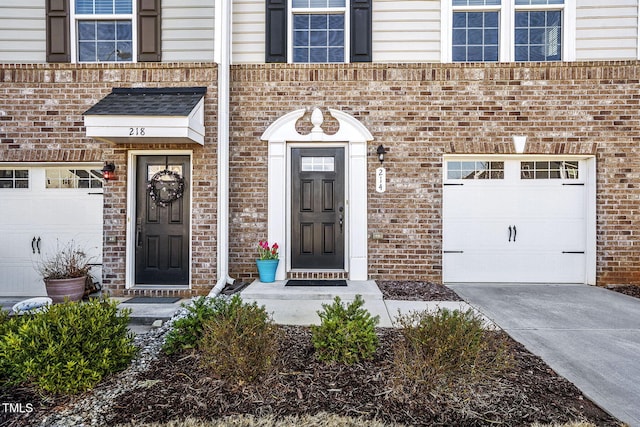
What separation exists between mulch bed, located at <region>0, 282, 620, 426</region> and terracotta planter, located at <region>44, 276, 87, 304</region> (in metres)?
2.73

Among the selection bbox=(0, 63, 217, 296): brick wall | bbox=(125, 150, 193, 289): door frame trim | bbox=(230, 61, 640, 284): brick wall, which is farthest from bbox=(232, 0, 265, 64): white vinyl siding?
bbox=(125, 150, 193, 289): door frame trim

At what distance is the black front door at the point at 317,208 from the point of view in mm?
5738

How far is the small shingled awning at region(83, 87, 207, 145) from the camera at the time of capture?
4.72 m

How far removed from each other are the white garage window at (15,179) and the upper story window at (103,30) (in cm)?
180

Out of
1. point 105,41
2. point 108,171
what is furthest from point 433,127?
point 105,41

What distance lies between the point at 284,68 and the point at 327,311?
415cm

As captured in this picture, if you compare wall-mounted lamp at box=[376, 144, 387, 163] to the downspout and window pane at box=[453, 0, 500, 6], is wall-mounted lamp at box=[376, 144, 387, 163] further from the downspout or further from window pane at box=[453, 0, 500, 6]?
window pane at box=[453, 0, 500, 6]

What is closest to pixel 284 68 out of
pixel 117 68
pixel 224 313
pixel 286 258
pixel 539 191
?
pixel 117 68

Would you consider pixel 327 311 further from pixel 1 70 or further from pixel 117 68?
pixel 1 70

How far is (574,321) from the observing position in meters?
4.02

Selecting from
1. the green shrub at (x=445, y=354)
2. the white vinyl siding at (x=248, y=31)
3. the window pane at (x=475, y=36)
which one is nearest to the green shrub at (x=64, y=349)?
the green shrub at (x=445, y=354)

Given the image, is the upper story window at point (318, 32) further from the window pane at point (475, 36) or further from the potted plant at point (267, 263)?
the potted plant at point (267, 263)
